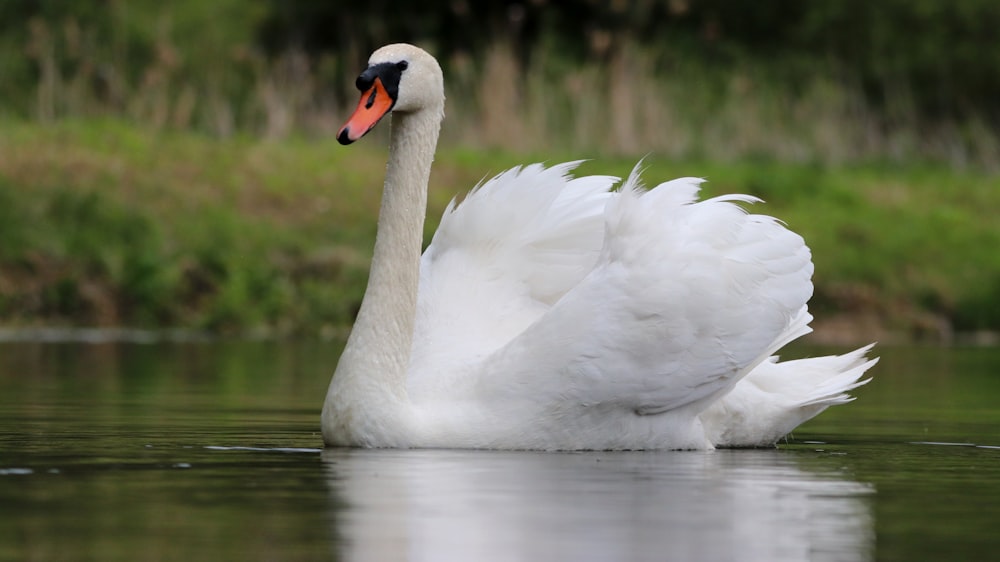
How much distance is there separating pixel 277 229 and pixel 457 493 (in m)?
12.2

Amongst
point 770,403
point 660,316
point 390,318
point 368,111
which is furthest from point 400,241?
point 770,403

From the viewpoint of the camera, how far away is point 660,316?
7809 mm

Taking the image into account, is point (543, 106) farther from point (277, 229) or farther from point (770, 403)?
point (770, 403)

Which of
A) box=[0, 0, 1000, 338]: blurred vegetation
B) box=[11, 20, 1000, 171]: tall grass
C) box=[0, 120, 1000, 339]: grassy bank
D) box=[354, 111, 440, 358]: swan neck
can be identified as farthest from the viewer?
box=[11, 20, 1000, 171]: tall grass

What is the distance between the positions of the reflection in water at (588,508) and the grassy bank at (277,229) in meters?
9.69

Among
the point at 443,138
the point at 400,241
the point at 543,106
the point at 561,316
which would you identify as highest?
the point at 543,106

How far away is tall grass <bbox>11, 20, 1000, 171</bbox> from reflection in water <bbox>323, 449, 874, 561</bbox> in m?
14.1

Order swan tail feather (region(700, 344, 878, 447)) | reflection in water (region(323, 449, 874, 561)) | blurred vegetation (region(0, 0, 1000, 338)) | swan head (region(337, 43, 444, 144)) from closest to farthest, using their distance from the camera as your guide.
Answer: reflection in water (region(323, 449, 874, 561)) → swan head (region(337, 43, 444, 144)) → swan tail feather (region(700, 344, 878, 447)) → blurred vegetation (region(0, 0, 1000, 338))

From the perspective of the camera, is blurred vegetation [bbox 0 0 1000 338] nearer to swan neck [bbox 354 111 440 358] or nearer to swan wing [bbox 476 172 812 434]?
swan neck [bbox 354 111 440 358]

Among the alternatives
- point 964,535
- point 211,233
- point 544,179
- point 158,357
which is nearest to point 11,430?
point 544,179

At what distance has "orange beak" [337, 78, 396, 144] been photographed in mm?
7477

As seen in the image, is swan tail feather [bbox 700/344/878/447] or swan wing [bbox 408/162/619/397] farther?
swan wing [bbox 408/162/619/397]

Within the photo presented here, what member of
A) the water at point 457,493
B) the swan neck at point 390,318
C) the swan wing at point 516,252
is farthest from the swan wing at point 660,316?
the swan wing at point 516,252

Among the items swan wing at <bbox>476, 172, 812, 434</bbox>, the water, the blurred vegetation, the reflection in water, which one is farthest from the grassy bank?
the reflection in water
